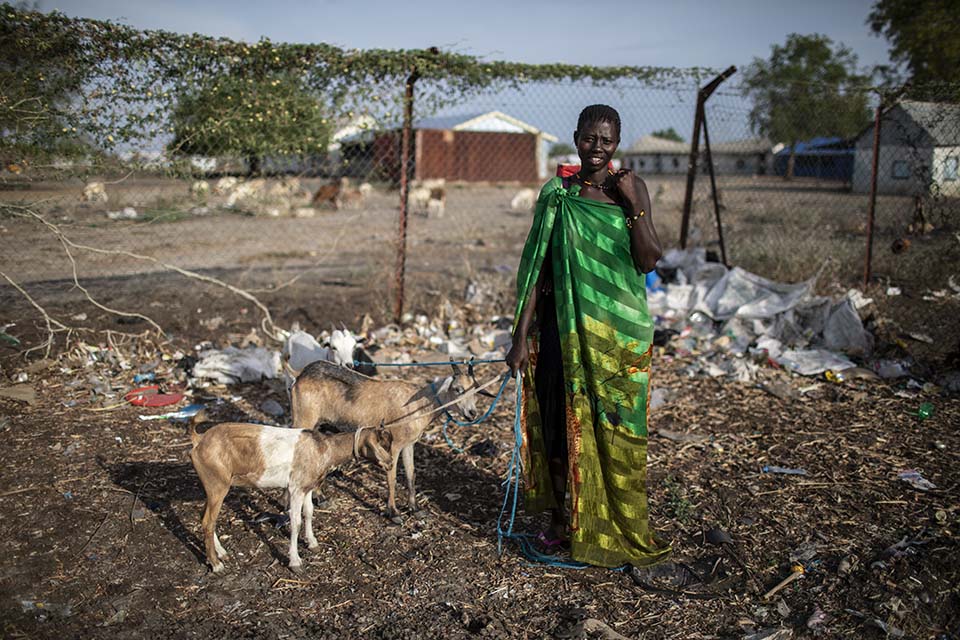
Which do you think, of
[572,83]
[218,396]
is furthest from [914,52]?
[218,396]

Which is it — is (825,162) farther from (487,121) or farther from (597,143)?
(597,143)

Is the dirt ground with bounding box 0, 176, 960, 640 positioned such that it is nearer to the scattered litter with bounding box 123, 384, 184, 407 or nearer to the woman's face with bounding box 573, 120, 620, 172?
the scattered litter with bounding box 123, 384, 184, 407

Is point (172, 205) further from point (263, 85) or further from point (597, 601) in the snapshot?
point (597, 601)

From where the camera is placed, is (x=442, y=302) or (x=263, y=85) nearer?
(x=263, y=85)

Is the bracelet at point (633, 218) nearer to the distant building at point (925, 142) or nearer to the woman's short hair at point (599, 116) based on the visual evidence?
the woman's short hair at point (599, 116)

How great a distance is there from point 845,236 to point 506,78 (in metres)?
10.9

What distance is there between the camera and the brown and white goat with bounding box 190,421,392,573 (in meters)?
3.10

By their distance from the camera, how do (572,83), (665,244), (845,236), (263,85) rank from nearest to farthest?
(263,85)
(572,83)
(665,244)
(845,236)

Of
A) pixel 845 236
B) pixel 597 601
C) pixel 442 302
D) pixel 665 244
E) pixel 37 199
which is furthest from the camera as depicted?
pixel 845 236

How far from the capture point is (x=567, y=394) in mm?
3127

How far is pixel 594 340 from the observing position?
3033mm

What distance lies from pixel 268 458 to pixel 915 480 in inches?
162

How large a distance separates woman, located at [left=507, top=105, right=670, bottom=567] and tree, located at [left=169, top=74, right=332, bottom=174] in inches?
162

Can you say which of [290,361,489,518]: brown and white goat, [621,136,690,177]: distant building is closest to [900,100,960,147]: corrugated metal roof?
[290,361,489,518]: brown and white goat
